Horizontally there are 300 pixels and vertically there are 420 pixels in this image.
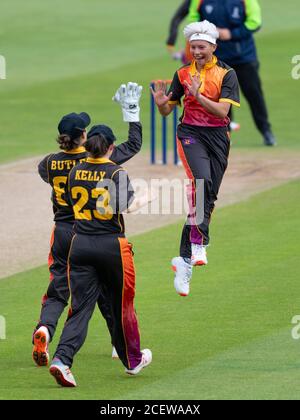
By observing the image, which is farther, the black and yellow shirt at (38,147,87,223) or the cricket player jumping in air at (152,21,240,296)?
the cricket player jumping in air at (152,21,240,296)

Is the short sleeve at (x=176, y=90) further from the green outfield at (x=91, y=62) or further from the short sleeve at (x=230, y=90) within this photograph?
the green outfield at (x=91, y=62)

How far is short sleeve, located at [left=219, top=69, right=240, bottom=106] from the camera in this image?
13445 millimetres

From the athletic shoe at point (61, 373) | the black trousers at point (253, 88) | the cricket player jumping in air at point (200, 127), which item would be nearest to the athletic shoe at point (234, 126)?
the black trousers at point (253, 88)

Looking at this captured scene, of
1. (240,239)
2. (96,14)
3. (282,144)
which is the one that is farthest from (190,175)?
(96,14)

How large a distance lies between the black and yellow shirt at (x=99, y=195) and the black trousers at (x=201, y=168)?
2.21m

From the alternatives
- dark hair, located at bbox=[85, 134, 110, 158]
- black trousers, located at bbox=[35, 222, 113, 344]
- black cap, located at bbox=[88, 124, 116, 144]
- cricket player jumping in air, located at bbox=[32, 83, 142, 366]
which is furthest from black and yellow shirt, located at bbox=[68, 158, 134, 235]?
black trousers, located at bbox=[35, 222, 113, 344]

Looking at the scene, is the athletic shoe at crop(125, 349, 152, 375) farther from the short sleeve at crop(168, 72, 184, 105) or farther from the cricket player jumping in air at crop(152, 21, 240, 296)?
the short sleeve at crop(168, 72, 184, 105)

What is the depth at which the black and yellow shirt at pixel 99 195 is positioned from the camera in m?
11.4

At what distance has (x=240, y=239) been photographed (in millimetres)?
17812

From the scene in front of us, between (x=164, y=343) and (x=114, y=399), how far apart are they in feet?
7.01

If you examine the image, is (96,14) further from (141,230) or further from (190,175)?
(190,175)

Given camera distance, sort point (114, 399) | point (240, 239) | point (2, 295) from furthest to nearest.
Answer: point (240, 239)
point (2, 295)
point (114, 399)

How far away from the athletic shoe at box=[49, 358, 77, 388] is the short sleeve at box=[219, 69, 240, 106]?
348 cm

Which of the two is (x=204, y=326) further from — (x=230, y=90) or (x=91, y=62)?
(x=91, y=62)
